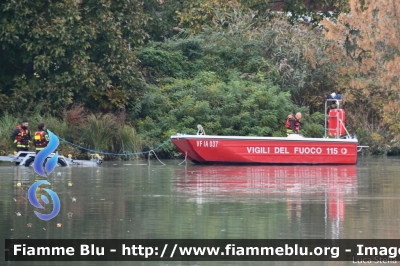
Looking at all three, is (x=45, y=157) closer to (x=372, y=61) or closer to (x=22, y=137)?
(x=22, y=137)

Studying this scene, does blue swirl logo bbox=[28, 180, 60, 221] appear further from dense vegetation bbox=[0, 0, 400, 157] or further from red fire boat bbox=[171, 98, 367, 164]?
dense vegetation bbox=[0, 0, 400, 157]

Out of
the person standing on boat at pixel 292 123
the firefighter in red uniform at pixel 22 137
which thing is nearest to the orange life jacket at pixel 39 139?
the firefighter in red uniform at pixel 22 137

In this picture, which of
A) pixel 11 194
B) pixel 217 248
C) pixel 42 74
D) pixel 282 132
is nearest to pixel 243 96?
pixel 282 132

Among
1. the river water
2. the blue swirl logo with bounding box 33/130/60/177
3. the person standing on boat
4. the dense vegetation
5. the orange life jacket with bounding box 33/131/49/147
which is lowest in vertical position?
the river water

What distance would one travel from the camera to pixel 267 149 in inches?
1129

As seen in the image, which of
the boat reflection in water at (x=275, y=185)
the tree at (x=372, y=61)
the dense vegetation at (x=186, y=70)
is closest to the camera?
the boat reflection in water at (x=275, y=185)

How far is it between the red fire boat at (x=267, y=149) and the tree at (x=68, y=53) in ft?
20.6

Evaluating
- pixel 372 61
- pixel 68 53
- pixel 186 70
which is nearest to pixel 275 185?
pixel 68 53

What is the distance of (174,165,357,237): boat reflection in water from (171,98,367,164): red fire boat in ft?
1.18

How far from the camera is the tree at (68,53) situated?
106 ft

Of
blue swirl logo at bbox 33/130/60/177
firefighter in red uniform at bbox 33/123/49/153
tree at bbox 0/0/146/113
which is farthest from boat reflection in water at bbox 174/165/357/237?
tree at bbox 0/0/146/113

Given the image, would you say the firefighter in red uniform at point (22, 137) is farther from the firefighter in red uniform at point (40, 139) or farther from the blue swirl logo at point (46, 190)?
the blue swirl logo at point (46, 190)

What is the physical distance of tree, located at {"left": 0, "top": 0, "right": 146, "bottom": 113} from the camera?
32.2m

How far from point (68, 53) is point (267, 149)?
8.69 m
